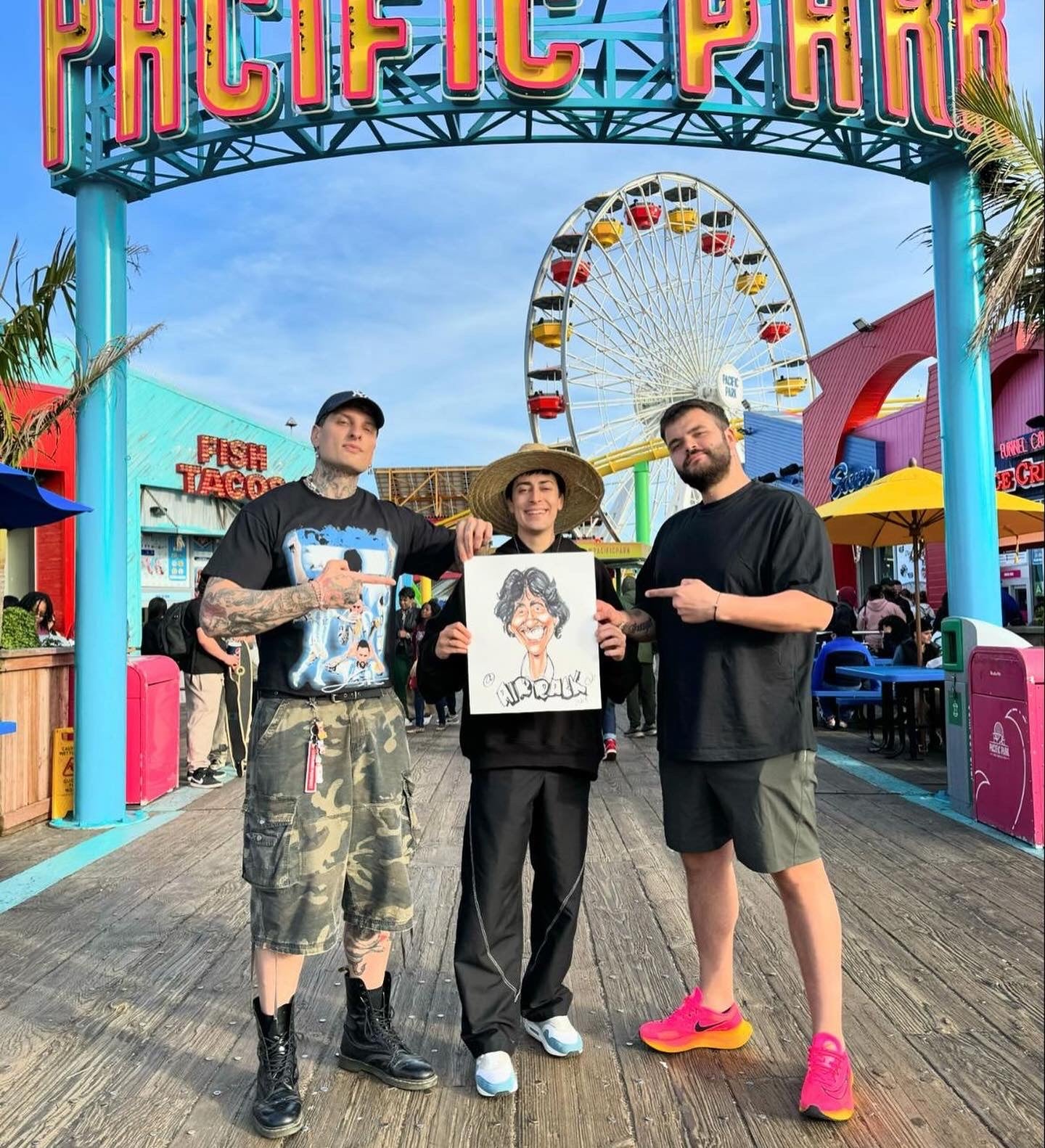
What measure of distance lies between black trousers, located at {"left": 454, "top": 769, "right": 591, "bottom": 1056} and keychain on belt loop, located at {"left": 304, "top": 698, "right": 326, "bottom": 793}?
0.42 meters

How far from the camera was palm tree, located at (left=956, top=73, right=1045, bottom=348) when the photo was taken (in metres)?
5.47

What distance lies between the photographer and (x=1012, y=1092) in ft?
8.13

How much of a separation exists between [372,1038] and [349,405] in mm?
1795

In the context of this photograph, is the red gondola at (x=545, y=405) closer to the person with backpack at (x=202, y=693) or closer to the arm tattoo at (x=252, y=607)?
the person with backpack at (x=202, y=693)

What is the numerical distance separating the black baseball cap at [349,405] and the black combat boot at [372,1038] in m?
1.60

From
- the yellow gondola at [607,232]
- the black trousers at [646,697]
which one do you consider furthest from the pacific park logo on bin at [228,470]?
the black trousers at [646,697]

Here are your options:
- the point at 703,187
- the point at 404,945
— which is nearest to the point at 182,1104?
the point at 404,945

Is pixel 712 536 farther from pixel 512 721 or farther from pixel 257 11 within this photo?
pixel 257 11

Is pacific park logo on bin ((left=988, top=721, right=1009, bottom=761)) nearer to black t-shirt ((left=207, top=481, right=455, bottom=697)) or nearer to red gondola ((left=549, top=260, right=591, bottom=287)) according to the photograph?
black t-shirt ((left=207, top=481, right=455, bottom=697))

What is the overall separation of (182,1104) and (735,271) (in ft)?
91.5

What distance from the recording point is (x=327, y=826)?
2498mm

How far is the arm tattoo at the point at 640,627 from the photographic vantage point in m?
2.74

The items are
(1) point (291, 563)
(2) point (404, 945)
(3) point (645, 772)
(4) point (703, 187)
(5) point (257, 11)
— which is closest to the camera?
(1) point (291, 563)

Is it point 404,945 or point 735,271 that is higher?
point 735,271
